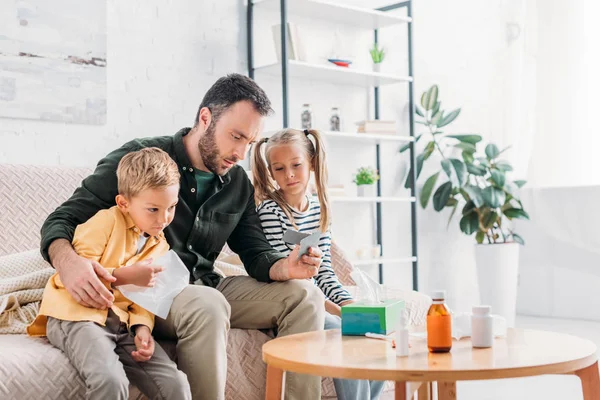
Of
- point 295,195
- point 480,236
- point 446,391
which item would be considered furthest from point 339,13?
point 446,391

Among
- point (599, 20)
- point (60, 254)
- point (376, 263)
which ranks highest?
point (599, 20)

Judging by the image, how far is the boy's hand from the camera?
1751 mm

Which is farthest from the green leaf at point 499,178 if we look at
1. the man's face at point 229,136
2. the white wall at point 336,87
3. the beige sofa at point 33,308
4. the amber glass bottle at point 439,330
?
the amber glass bottle at point 439,330

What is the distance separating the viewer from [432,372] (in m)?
1.37

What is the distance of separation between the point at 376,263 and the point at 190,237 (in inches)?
86.3

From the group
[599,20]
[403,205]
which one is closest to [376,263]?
[403,205]

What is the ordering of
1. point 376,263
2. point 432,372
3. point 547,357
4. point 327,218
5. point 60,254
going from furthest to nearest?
point 376,263, point 327,218, point 60,254, point 547,357, point 432,372

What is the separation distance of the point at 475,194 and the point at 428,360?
10.4 feet

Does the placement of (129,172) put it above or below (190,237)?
above

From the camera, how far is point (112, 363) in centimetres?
168

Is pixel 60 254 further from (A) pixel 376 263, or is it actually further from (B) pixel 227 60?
(A) pixel 376 263

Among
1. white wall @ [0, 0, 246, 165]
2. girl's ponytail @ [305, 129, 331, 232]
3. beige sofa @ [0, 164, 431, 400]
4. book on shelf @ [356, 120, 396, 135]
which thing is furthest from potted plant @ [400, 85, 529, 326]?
girl's ponytail @ [305, 129, 331, 232]

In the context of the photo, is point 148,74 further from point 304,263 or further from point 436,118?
point 436,118

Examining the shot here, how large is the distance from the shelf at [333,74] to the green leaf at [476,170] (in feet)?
2.41
